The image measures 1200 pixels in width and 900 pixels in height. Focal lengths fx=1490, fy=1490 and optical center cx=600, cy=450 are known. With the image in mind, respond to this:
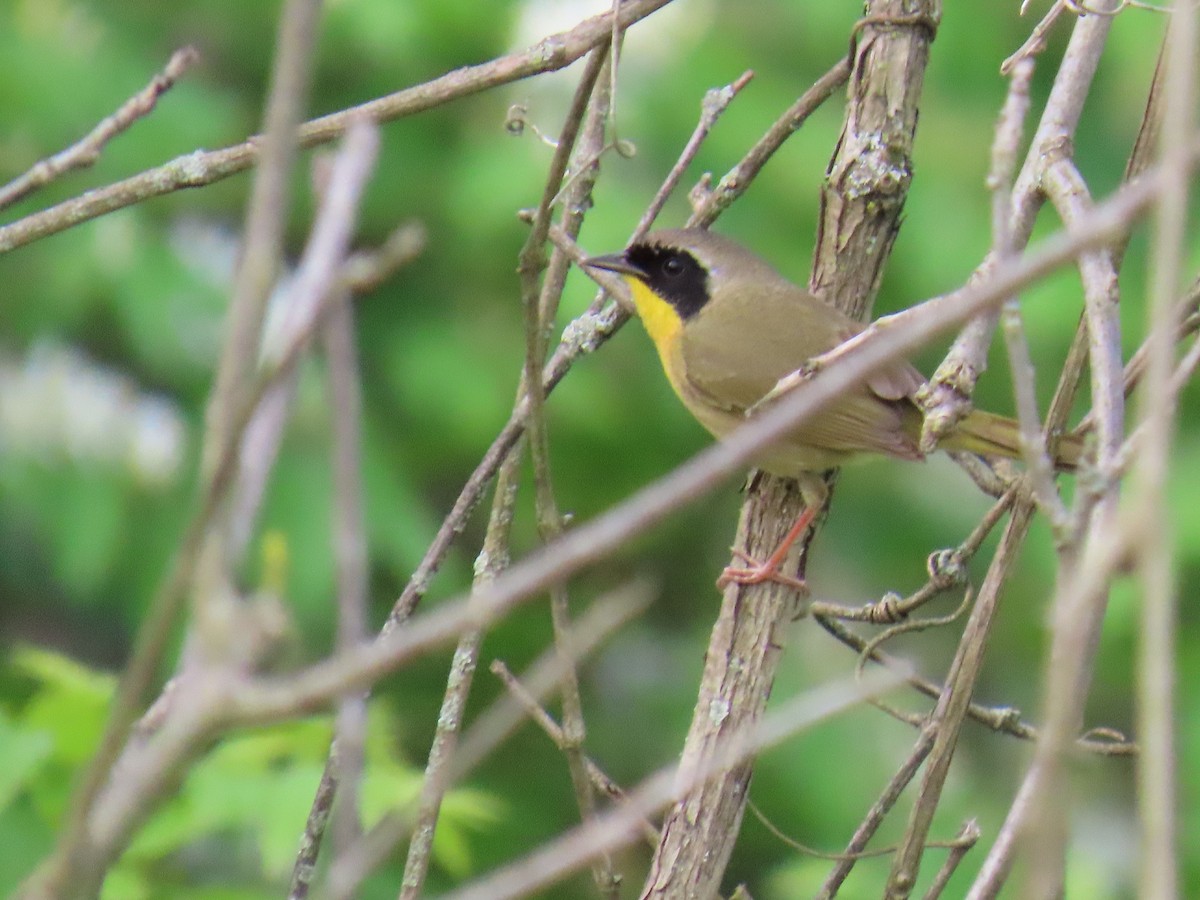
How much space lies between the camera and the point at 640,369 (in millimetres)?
5629

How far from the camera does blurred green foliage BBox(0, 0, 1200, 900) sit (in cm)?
495

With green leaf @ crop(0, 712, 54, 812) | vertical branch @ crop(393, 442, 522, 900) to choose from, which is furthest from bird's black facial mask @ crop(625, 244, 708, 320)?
green leaf @ crop(0, 712, 54, 812)

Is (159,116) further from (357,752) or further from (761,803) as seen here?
(357,752)

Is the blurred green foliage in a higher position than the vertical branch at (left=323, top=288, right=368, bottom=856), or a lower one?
higher

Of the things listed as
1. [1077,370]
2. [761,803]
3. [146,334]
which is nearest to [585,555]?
[1077,370]

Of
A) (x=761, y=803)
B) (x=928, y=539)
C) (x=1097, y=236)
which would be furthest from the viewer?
(x=928, y=539)

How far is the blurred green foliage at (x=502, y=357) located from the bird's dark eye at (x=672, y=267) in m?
1.08

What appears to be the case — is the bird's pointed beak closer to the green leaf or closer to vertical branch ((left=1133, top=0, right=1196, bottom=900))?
the green leaf

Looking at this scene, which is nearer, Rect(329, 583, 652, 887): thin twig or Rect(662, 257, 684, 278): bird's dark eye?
Rect(329, 583, 652, 887): thin twig

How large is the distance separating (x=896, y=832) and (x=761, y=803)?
1096mm

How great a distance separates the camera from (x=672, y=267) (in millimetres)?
3602

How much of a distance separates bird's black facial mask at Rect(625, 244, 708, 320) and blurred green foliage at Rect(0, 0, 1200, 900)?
1028mm

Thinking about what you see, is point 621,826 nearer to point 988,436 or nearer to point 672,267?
point 988,436

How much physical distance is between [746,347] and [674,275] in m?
0.27
